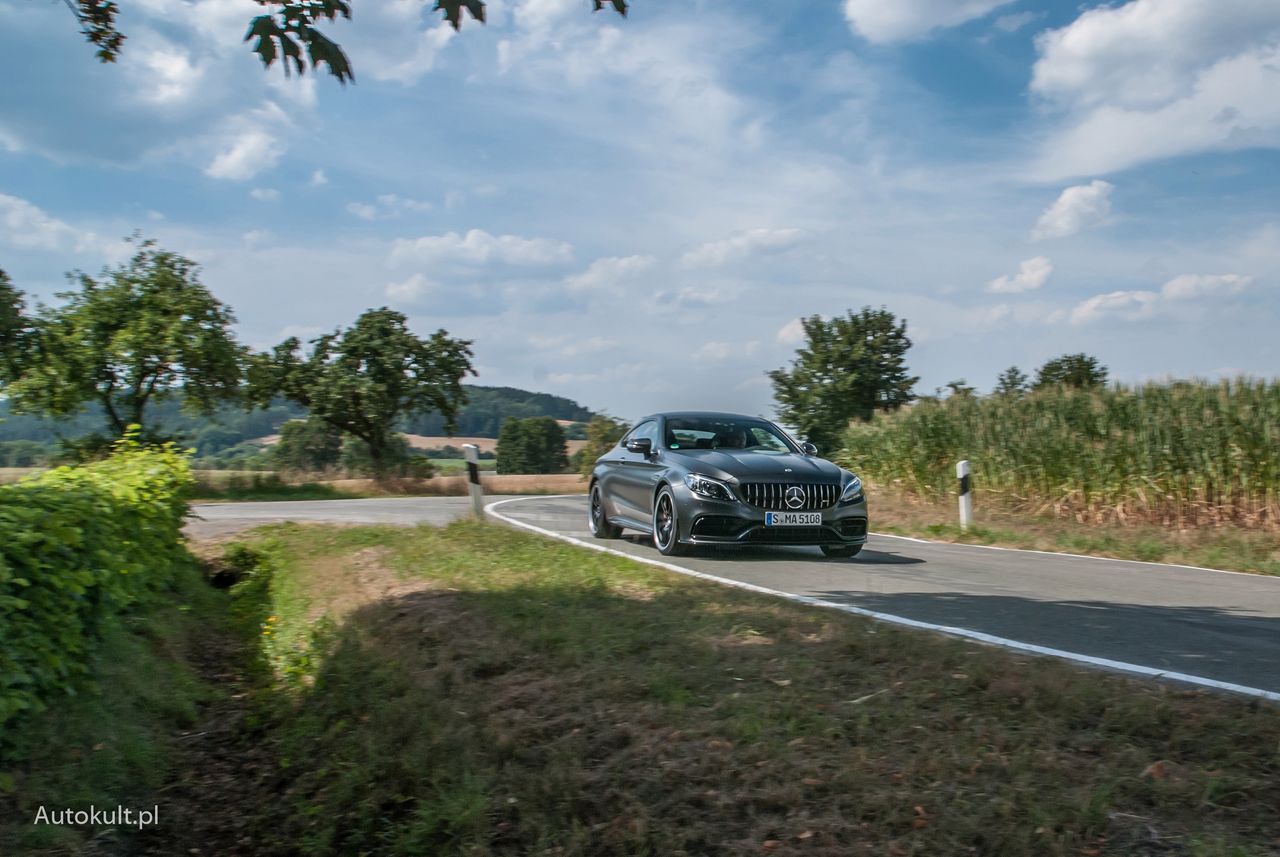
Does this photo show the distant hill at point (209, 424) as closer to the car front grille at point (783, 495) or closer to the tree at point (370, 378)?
the tree at point (370, 378)

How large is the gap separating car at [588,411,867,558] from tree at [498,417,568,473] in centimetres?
3390

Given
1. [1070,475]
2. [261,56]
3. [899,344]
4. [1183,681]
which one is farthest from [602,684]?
[899,344]

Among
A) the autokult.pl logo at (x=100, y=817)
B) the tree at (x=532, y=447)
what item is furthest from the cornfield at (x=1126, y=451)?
the tree at (x=532, y=447)

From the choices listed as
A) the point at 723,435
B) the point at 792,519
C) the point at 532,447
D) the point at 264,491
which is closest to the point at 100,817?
the point at 792,519

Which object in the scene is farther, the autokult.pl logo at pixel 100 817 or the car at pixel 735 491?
the car at pixel 735 491

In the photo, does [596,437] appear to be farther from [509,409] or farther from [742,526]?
[742,526]

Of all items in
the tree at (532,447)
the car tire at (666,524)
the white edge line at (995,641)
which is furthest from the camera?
the tree at (532,447)

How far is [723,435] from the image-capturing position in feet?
38.4

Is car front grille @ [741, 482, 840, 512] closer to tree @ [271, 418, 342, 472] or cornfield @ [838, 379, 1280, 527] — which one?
cornfield @ [838, 379, 1280, 527]

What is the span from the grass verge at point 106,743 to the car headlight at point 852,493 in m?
6.14

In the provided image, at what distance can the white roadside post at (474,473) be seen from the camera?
46.7 feet

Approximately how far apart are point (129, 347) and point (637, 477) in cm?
2275

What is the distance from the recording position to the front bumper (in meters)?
10.3

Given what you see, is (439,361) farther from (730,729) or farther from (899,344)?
(730,729)
